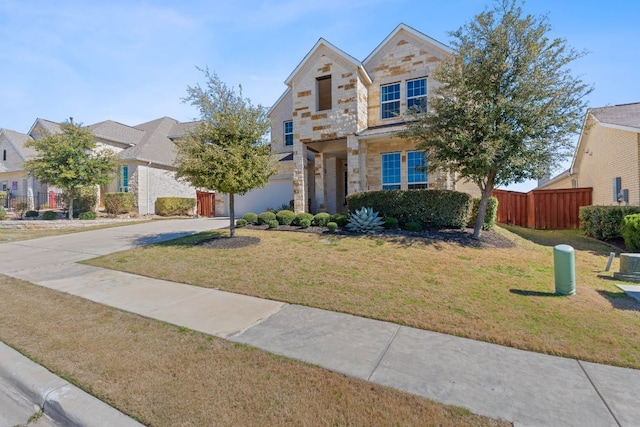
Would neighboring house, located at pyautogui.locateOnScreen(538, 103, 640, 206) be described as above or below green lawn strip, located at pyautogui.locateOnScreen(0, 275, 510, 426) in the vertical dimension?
above

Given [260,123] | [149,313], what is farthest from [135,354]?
[260,123]

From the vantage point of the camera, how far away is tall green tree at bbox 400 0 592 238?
872 centimetres

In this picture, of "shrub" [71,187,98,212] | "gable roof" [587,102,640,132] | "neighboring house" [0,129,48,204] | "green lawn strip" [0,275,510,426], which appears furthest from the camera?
"neighboring house" [0,129,48,204]

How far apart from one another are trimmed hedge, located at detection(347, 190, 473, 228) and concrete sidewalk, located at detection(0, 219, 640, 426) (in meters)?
7.42

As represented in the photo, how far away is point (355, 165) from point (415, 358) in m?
11.3

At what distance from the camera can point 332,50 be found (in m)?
14.5

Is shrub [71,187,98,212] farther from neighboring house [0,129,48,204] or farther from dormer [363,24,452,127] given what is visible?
dormer [363,24,452,127]

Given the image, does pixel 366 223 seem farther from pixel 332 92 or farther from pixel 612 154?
pixel 612 154

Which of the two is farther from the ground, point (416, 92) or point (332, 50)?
point (332, 50)

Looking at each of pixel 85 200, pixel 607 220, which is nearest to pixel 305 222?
pixel 607 220

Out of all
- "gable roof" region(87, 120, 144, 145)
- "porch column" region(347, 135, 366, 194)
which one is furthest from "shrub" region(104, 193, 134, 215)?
"porch column" region(347, 135, 366, 194)

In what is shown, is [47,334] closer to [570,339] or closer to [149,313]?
[149,313]

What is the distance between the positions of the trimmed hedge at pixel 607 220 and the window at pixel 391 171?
7.55 meters

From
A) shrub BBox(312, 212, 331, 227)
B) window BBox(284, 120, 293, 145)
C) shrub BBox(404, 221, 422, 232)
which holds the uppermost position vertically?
window BBox(284, 120, 293, 145)
